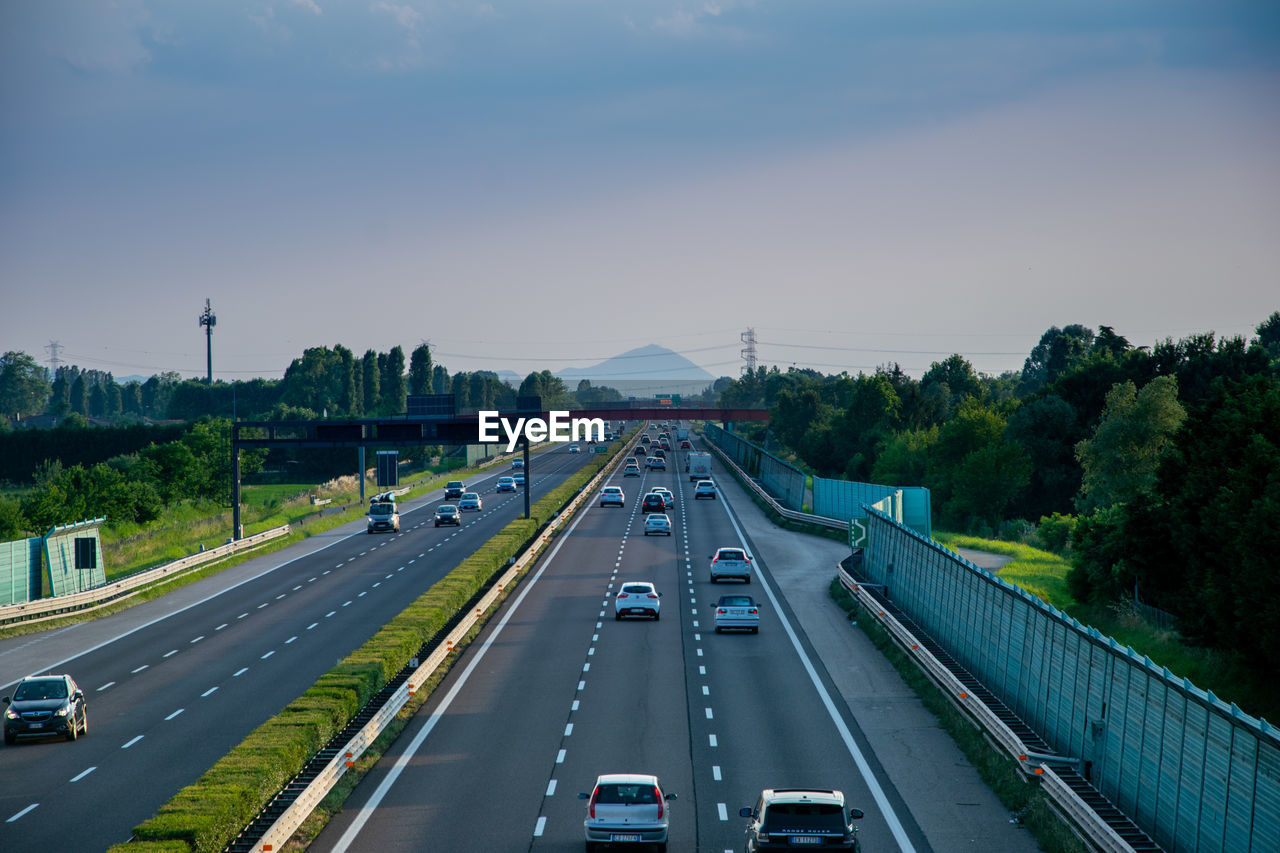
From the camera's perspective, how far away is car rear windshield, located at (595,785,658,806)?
18.5 metres

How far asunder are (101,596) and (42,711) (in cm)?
2250

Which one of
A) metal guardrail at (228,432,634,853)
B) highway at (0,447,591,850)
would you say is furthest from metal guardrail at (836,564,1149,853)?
highway at (0,447,591,850)

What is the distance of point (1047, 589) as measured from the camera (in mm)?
51125

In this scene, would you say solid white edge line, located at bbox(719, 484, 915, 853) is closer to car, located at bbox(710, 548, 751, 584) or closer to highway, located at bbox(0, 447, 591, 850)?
car, located at bbox(710, 548, 751, 584)

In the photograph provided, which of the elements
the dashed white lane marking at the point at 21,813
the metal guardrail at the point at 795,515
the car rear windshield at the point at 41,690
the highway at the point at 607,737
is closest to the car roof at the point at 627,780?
the highway at the point at 607,737

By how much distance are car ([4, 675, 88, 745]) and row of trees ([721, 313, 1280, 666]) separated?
29.3m

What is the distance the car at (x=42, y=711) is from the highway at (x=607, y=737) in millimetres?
7954

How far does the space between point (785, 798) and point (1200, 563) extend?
2512 centimetres

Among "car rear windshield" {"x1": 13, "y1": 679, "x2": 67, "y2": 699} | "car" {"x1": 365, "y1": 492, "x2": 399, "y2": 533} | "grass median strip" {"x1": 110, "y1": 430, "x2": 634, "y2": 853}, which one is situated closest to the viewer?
"grass median strip" {"x1": 110, "y1": 430, "x2": 634, "y2": 853}

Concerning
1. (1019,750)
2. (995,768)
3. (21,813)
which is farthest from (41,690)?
(1019,750)

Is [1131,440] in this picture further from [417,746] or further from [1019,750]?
[417,746]

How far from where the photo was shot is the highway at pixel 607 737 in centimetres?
2039

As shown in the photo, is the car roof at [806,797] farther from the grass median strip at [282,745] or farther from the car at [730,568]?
the car at [730,568]

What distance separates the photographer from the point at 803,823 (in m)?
17.2
